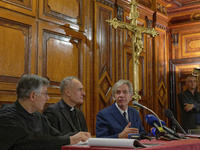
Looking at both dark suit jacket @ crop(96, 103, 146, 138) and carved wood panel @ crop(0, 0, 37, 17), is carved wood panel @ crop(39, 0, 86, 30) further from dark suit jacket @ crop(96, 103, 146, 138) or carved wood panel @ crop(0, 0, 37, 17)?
dark suit jacket @ crop(96, 103, 146, 138)

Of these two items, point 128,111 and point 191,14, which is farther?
point 191,14

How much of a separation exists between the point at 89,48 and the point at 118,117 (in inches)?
78.9

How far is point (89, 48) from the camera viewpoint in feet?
17.2

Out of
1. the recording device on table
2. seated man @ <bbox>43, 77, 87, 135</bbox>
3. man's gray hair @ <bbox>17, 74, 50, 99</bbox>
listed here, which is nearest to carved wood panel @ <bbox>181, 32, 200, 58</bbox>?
seated man @ <bbox>43, 77, 87, 135</bbox>

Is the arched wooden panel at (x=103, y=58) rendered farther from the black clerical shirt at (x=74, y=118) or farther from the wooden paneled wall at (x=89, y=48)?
the black clerical shirt at (x=74, y=118)

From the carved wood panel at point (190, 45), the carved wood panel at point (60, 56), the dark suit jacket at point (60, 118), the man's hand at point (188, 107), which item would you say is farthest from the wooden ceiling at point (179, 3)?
the dark suit jacket at point (60, 118)

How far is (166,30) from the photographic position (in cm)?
757

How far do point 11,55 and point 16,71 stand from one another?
209 millimetres

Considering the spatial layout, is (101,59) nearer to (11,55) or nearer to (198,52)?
(11,55)

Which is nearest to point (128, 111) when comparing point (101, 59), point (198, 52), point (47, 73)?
point (47, 73)

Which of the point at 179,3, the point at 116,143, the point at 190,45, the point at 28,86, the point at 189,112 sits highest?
the point at 179,3

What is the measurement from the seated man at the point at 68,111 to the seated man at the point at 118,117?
251mm

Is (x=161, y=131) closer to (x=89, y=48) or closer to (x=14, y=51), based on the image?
(x=14, y=51)

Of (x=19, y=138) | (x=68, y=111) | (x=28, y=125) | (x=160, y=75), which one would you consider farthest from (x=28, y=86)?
(x=160, y=75)
